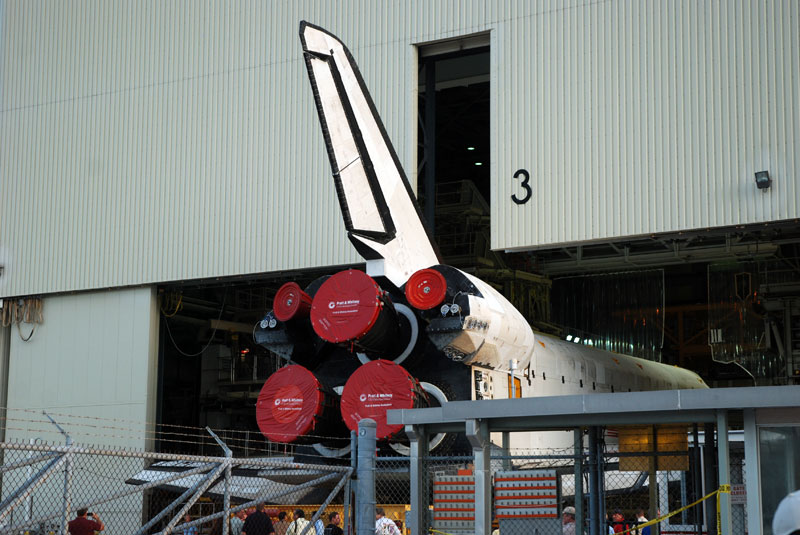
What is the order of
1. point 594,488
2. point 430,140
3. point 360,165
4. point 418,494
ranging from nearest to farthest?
point 418,494 < point 594,488 < point 360,165 < point 430,140

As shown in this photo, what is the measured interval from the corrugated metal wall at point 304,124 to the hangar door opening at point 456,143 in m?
0.66

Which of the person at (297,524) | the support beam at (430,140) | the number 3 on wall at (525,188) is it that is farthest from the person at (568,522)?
the support beam at (430,140)

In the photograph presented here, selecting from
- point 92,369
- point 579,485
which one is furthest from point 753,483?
point 92,369

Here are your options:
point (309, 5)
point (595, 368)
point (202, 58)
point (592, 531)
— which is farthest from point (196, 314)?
point (592, 531)

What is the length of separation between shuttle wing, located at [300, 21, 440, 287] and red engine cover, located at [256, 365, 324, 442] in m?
2.31

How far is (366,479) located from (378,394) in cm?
586

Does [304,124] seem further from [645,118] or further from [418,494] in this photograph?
[418,494]

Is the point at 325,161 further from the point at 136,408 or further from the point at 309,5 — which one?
the point at 136,408

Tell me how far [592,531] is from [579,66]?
37.1 feet

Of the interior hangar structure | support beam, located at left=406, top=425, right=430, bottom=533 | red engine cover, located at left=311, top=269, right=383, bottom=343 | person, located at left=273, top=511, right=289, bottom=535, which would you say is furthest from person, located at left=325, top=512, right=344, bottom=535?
the interior hangar structure

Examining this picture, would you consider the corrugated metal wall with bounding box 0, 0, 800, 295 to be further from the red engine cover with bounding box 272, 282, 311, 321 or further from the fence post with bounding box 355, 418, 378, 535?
the fence post with bounding box 355, 418, 378, 535

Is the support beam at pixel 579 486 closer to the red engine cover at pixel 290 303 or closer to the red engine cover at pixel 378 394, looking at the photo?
the red engine cover at pixel 378 394

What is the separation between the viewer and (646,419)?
9234 mm

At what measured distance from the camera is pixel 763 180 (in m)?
17.3
